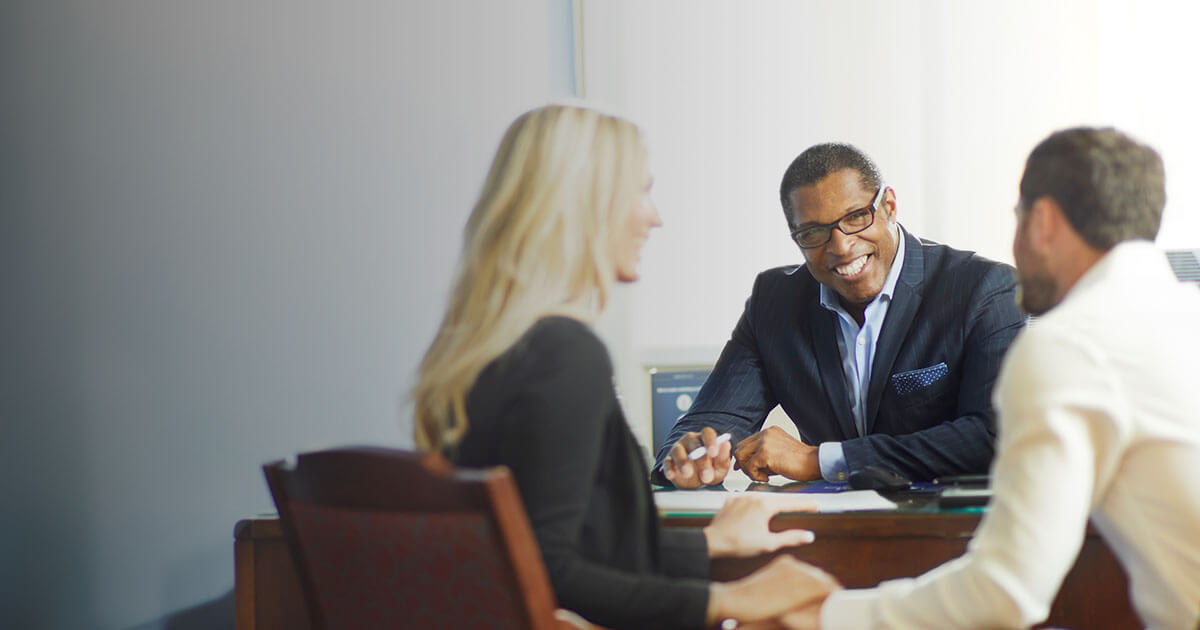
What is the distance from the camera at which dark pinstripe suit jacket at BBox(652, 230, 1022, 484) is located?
2424 mm

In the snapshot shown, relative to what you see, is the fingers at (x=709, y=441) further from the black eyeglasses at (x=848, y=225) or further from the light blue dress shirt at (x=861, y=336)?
the black eyeglasses at (x=848, y=225)

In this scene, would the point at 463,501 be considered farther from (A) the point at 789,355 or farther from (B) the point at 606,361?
(A) the point at 789,355

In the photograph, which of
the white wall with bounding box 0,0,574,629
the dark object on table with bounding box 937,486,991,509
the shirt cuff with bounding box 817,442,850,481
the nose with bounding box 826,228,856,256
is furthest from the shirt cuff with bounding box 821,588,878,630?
the white wall with bounding box 0,0,574,629

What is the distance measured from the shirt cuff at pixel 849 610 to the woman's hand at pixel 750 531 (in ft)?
0.77

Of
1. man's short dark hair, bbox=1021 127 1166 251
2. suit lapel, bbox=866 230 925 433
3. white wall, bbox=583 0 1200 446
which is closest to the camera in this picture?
man's short dark hair, bbox=1021 127 1166 251

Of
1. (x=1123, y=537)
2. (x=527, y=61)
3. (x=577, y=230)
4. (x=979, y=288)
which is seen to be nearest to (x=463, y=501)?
(x=577, y=230)

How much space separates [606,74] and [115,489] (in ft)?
6.81

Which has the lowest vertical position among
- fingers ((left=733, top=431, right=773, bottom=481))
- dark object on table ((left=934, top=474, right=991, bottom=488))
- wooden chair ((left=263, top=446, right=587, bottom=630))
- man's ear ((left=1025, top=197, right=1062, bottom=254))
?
fingers ((left=733, top=431, right=773, bottom=481))

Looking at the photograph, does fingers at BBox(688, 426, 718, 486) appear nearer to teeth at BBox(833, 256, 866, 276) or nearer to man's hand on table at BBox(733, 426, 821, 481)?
man's hand on table at BBox(733, 426, 821, 481)

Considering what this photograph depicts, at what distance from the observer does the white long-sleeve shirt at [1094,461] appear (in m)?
1.09

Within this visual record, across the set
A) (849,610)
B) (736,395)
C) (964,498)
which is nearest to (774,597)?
(849,610)

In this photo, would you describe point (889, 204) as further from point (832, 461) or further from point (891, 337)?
point (832, 461)

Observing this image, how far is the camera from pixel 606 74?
3795 millimetres

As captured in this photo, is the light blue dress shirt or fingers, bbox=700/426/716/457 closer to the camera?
fingers, bbox=700/426/716/457
